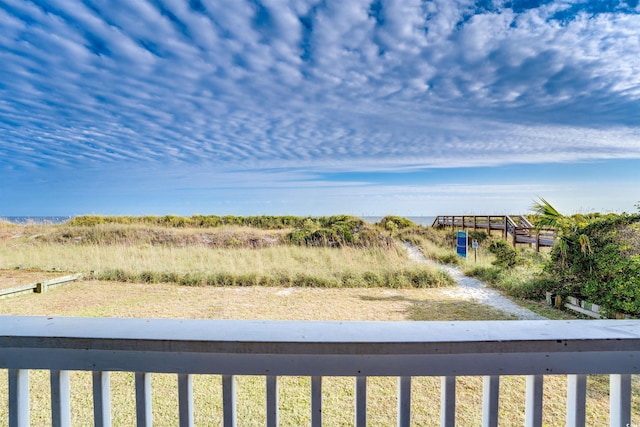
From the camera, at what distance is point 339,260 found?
548 centimetres

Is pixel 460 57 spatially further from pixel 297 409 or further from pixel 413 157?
pixel 297 409

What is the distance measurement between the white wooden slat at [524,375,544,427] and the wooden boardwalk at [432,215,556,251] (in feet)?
13.3

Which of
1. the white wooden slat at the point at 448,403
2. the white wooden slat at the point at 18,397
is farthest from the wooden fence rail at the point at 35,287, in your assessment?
the white wooden slat at the point at 448,403

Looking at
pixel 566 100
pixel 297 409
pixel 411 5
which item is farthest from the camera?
pixel 566 100

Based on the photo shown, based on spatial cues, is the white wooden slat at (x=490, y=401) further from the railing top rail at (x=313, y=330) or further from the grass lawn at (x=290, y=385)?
the grass lawn at (x=290, y=385)

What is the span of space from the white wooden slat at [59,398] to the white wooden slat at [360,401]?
48cm

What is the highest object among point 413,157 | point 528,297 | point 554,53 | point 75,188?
point 554,53

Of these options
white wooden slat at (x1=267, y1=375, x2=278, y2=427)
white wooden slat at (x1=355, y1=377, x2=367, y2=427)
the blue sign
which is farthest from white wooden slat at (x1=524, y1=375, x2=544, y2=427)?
the blue sign

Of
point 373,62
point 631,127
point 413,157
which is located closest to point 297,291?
point 413,157

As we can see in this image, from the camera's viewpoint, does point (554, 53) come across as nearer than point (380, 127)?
Yes

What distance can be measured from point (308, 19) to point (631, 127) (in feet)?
7.26

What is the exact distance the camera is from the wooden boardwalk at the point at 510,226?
5859mm

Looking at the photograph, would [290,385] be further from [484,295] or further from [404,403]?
[484,295]

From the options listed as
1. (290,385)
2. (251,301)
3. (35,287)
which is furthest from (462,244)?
(35,287)
